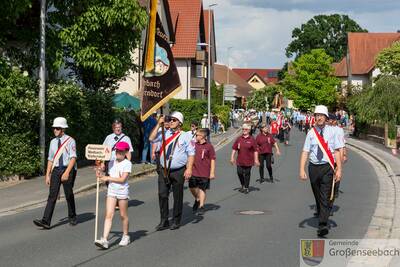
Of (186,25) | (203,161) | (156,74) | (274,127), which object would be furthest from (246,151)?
(186,25)

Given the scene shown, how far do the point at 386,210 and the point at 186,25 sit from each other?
4830 cm

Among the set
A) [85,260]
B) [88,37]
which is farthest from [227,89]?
[85,260]

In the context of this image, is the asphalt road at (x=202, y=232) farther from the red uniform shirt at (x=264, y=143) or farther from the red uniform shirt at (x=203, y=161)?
the red uniform shirt at (x=264, y=143)

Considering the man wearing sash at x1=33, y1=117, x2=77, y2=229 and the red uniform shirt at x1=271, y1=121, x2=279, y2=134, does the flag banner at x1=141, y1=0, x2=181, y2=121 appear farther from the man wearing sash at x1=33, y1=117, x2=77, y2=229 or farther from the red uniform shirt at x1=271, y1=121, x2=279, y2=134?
the red uniform shirt at x1=271, y1=121, x2=279, y2=134

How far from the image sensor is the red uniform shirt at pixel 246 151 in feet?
48.3

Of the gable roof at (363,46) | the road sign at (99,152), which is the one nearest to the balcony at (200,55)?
the gable roof at (363,46)

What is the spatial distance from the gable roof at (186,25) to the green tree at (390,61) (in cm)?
1808

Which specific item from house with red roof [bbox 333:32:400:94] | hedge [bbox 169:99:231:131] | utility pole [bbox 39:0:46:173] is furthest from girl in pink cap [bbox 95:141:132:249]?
house with red roof [bbox 333:32:400:94]

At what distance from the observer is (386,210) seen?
1216 cm

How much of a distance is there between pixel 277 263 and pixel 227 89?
42.2 metres

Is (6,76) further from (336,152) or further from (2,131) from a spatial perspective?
(336,152)

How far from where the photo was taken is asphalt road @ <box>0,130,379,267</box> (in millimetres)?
7992

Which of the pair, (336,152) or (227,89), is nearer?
(336,152)

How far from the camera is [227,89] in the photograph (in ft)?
163
